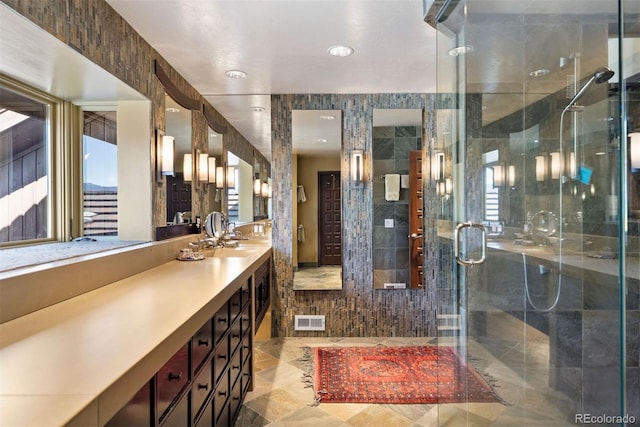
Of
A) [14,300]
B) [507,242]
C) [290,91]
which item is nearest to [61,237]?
[14,300]

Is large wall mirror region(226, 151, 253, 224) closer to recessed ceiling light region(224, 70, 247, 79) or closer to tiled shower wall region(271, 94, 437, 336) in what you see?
tiled shower wall region(271, 94, 437, 336)

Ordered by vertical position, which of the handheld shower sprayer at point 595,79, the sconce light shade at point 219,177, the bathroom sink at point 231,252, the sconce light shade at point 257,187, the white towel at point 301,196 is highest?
the handheld shower sprayer at point 595,79

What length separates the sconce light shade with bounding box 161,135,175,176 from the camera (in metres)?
2.48

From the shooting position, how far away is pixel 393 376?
102 inches

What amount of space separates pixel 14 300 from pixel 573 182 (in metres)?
2.61

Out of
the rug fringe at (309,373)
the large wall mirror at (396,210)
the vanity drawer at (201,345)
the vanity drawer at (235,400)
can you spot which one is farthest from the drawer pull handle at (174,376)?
the large wall mirror at (396,210)

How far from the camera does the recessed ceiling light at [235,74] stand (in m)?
2.74

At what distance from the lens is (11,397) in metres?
0.65

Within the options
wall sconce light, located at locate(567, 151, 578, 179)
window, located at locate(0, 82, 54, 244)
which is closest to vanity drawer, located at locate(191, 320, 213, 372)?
window, located at locate(0, 82, 54, 244)

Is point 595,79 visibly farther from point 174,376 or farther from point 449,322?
point 174,376

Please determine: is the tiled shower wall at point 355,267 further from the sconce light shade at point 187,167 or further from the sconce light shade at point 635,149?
the sconce light shade at point 635,149

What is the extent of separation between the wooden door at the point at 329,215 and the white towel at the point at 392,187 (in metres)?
0.45

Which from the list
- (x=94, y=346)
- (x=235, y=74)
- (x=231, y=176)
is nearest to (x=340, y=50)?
(x=235, y=74)

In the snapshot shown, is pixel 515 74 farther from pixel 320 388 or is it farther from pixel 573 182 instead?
pixel 320 388
